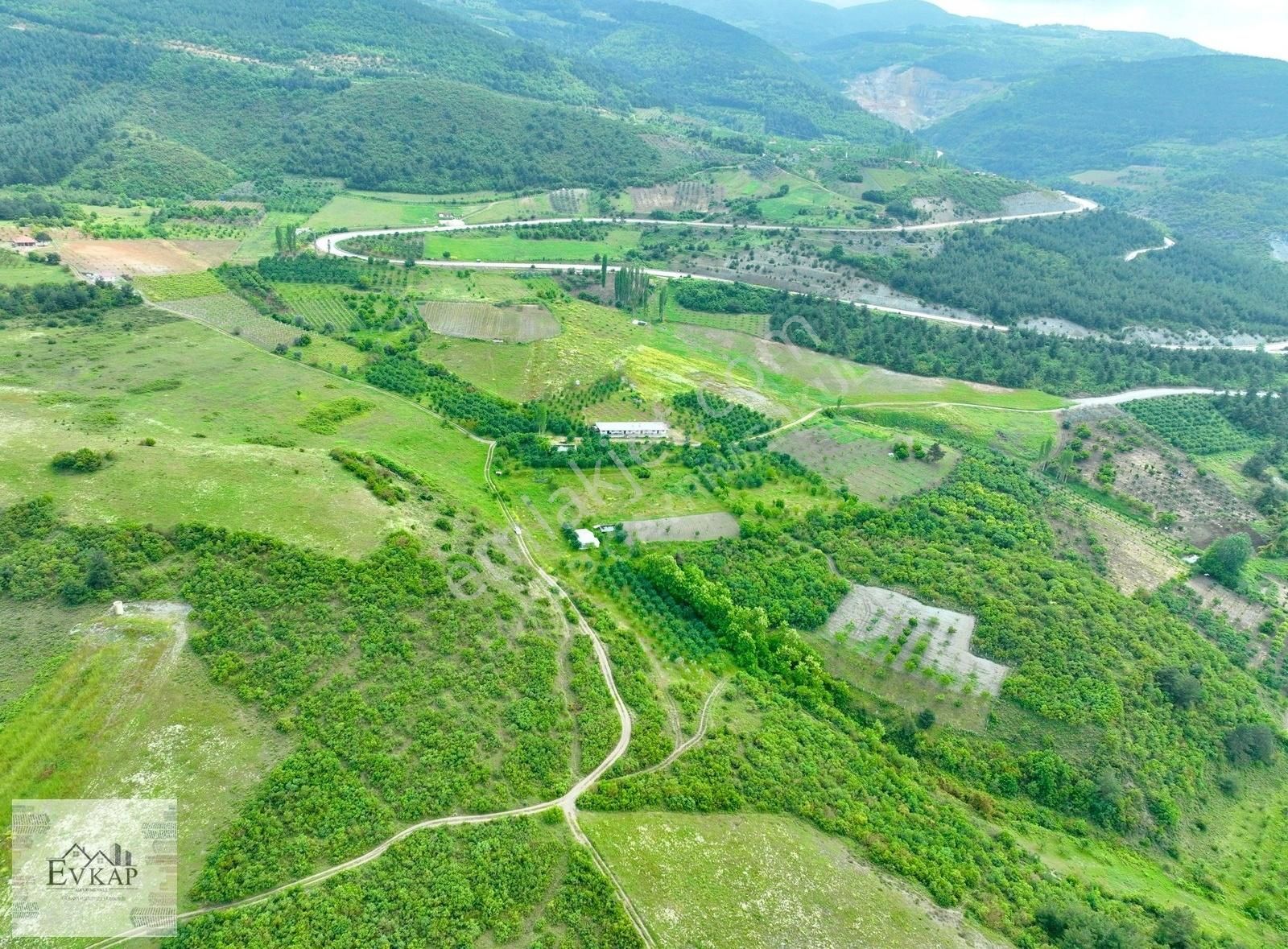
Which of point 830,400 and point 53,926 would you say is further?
point 830,400

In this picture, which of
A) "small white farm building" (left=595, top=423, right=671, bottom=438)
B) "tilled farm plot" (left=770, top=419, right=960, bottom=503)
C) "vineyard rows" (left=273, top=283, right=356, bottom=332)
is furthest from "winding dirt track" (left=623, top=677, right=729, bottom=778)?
"vineyard rows" (left=273, top=283, right=356, bottom=332)

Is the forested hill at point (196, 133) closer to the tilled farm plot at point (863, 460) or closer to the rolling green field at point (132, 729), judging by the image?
the tilled farm plot at point (863, 460)

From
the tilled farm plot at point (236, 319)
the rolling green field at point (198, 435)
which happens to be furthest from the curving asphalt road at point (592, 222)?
the rolling green field at point (198, 435)

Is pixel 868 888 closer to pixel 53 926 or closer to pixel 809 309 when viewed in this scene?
pixel 53 926

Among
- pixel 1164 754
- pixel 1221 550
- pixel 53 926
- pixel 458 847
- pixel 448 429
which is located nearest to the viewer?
pixel 53 926

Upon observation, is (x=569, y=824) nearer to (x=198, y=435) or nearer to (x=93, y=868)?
(x=93, y=868)

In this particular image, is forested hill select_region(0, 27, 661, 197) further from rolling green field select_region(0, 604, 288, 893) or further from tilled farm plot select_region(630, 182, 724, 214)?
rolling green field select_region(0, 604, 288, 893)

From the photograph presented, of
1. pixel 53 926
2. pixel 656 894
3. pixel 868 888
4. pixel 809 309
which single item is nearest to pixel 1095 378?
pixel 809 309
